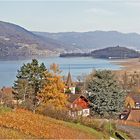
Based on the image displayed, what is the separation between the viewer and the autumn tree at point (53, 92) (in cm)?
3447

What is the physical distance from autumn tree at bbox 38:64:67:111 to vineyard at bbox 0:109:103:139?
1649 centimetres

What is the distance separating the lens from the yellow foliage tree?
3447 centimetres

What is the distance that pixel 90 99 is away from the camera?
125ft

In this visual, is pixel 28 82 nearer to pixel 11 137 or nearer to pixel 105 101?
pixel 105 101

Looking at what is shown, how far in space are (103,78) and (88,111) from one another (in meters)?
4.23

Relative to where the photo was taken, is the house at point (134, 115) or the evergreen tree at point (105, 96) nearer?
the evergreen tree at point (105, 96)

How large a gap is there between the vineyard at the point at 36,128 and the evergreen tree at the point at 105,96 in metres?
17.5

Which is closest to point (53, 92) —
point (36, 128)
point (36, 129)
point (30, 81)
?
point (30, 81)

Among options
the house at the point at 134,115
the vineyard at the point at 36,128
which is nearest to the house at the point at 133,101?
the house at the point at 134,115

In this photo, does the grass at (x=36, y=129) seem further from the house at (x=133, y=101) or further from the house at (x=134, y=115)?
the house at (x=133, y=101)

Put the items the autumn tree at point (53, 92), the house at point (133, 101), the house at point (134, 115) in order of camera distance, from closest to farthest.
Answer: the autumn tree at point (53, 92)
the house at point (134, 115)
the house at point (133, 101)

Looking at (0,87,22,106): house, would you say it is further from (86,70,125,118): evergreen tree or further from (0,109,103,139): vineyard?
(86,70,125,118): evergreen tree

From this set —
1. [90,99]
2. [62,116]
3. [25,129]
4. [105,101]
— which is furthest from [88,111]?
[25,129]

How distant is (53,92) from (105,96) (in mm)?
4386
